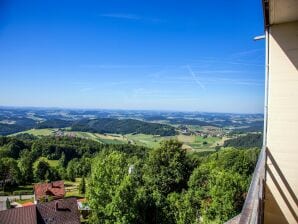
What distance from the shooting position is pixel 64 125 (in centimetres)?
10906

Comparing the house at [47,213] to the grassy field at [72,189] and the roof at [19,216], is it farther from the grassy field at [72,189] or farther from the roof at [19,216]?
the grassy field at [72,189]

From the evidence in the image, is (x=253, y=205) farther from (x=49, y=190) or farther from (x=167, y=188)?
(x=49, y=190)

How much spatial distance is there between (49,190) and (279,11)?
2978 centimetres

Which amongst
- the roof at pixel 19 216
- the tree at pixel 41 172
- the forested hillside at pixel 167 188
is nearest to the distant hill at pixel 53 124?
the tree at pixel 41 172

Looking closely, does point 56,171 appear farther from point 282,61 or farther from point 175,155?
point 282,61

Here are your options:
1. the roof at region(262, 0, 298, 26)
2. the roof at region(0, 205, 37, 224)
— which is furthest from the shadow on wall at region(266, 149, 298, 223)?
the roof at region(0, 205, 37, 224)

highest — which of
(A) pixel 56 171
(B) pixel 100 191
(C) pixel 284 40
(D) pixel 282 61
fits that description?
(C) pixel 284 40

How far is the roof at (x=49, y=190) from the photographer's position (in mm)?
28344

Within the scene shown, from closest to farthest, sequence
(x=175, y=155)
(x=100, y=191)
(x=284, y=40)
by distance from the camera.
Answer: (x=284, y=40), (x=100, y=191), (x=175, y=155)

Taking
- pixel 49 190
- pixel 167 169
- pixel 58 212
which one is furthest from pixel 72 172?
pixel 167 169

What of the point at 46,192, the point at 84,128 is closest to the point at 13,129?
the point at 84,128

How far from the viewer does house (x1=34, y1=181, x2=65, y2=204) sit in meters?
28.0

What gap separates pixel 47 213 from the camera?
17984mm

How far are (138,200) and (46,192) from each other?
660 inches
